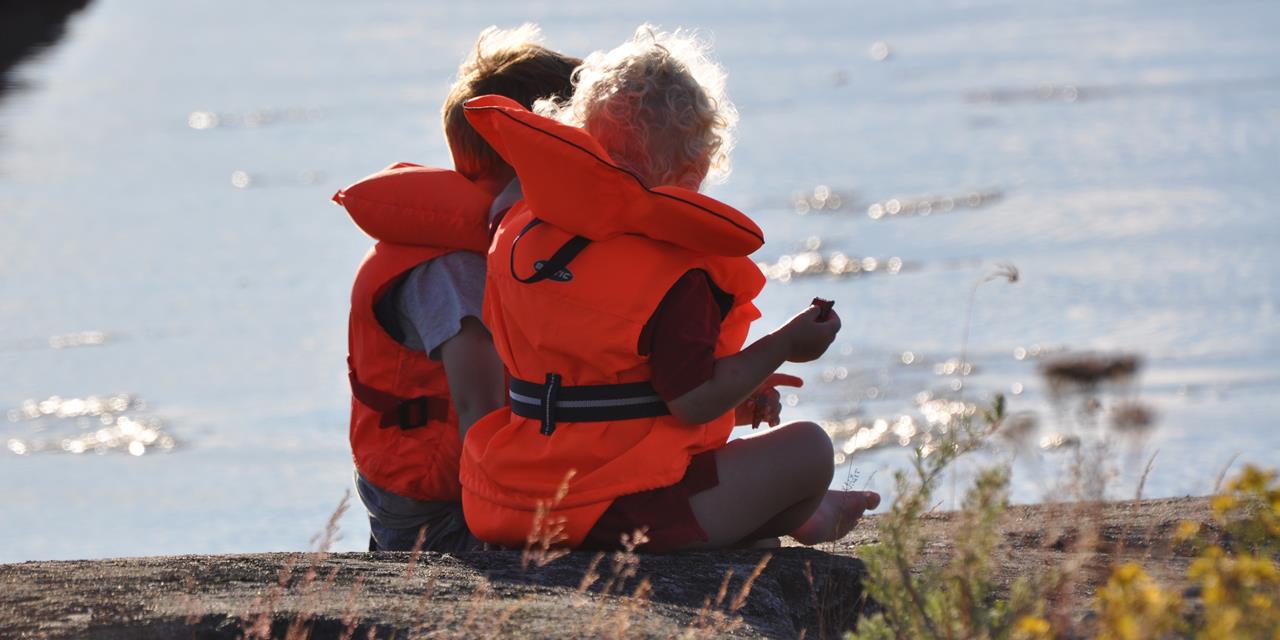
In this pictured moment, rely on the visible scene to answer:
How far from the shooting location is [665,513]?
12.7 ft

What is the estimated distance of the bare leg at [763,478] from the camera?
3861 millimetres

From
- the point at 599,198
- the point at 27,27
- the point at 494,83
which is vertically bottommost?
the point at 599,198

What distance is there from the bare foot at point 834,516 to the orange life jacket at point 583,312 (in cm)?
36

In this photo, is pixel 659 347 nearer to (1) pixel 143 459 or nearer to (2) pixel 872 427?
(2) pixel 872 427

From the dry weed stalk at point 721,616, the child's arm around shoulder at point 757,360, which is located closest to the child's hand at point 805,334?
the child's arm around shoulder at point 757,360

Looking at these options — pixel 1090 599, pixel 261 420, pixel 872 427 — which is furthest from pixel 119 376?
pixel 1090 599

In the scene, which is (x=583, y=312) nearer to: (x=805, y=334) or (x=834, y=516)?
(x=805, y=334)

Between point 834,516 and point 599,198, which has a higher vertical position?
point 599,198

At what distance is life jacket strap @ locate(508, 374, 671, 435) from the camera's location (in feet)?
12.4

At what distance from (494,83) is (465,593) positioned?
4.97 ft

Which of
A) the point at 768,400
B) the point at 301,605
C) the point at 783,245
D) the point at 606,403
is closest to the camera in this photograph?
the point at 301,605

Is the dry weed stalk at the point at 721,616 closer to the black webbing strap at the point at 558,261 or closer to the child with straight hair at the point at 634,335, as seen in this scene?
the child with straight hair at the point at 634,335

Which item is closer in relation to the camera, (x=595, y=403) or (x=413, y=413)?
(x=595, y=403)

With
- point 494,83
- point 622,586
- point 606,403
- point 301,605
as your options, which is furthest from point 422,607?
point 494,83
